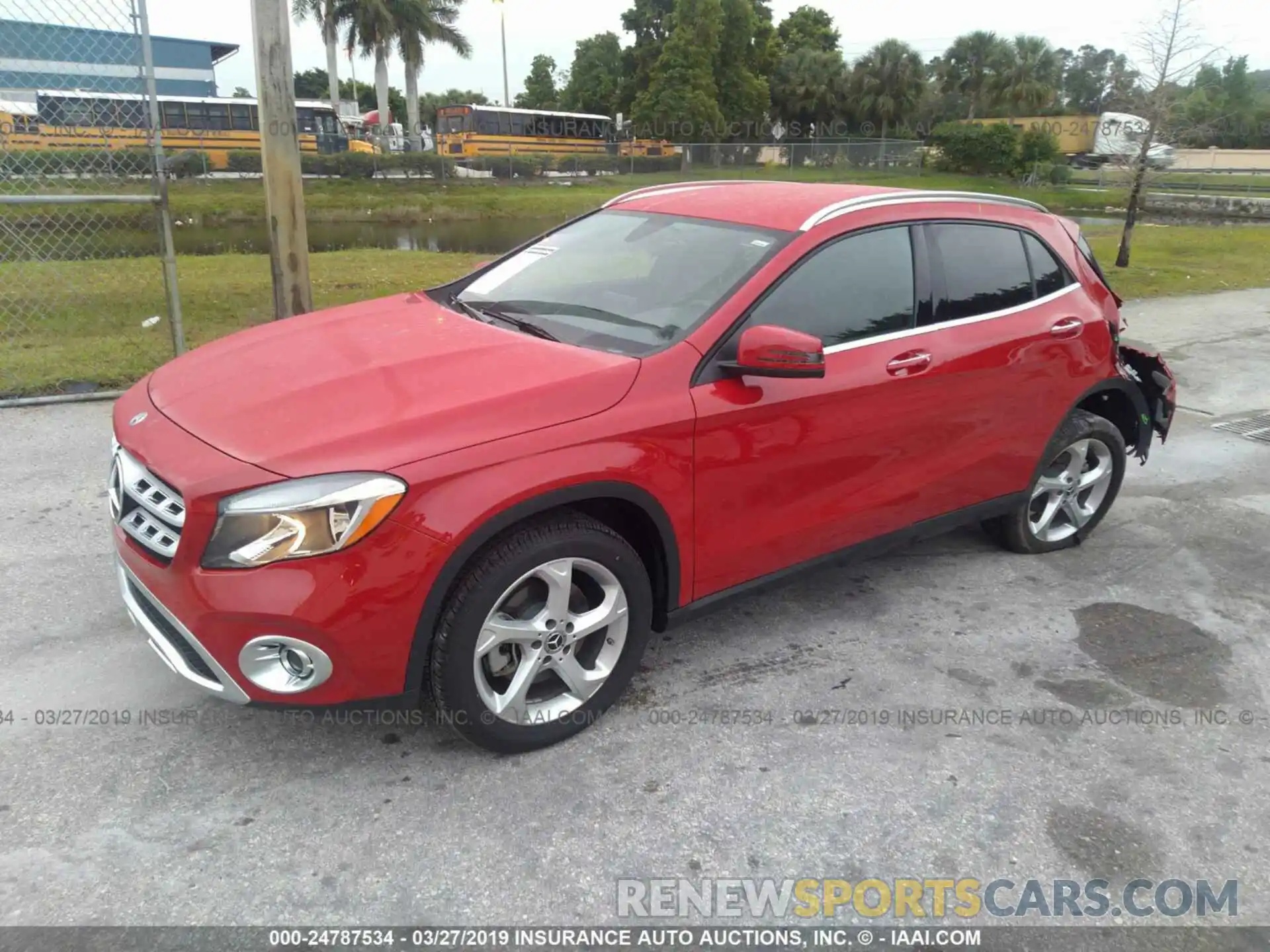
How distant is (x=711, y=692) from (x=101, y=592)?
2522 millimetres

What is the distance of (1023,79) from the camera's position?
63781 mm

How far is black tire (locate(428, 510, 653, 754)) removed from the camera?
8.82ft

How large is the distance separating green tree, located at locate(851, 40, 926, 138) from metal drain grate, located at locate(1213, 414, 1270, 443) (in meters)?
57.3

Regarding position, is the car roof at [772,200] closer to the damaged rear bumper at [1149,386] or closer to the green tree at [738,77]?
the damaged rear bumper at [1149,386]

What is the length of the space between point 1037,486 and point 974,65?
7011 centimetres

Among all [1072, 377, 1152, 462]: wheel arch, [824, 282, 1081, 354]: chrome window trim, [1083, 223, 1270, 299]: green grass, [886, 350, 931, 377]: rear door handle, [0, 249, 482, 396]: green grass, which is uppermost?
[824, 282, 1081, 354]: chrome window trim

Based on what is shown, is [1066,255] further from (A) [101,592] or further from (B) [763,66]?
(B) [763,66]

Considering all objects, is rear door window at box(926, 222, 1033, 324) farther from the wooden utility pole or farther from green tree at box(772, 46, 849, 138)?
green tree at box(772, 46, 849, 138)

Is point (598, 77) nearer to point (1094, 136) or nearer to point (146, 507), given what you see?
point (1094, 136)

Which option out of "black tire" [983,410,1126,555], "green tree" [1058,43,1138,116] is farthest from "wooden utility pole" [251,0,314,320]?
"green tree" [1058,43,1138,116]

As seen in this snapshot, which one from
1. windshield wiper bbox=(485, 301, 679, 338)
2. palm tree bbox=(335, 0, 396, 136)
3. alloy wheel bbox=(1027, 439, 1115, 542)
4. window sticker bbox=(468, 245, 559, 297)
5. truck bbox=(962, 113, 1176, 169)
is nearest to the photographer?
windshield wiper bbox=(485, 301, 679, 338)

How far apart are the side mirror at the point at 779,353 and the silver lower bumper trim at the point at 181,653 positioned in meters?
1.77

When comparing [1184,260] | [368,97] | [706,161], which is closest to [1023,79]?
A: [706,161]

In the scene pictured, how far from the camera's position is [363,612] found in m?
2.52
